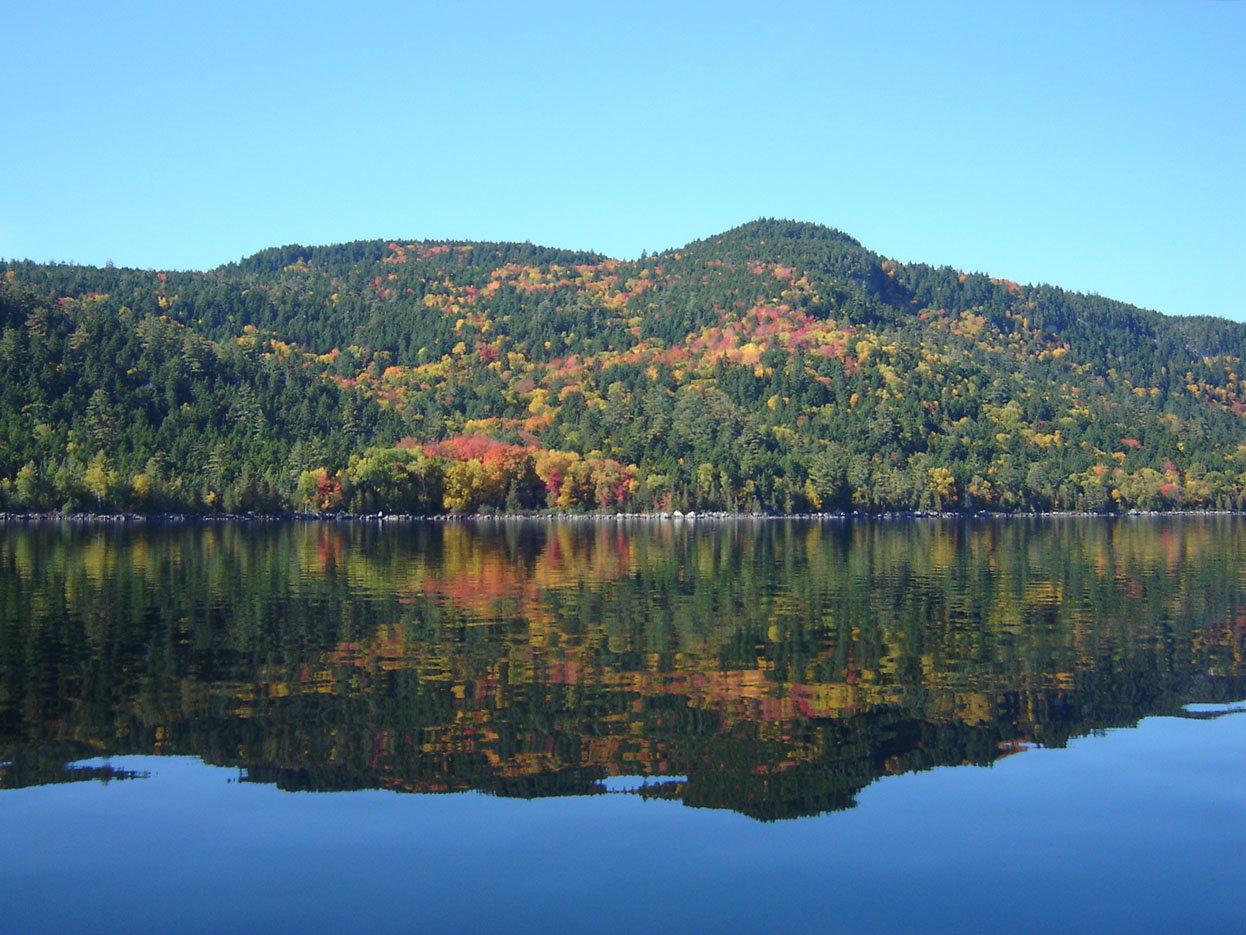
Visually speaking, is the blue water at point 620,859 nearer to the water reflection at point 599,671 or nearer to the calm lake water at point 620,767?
the calm lake water at point 620,767

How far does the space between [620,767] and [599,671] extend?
1061 centimetres

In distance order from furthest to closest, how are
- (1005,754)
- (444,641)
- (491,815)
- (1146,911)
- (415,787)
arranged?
(444,641), (1005,754), (415,787), (491,815), (1146,911)

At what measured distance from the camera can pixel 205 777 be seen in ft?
83.4

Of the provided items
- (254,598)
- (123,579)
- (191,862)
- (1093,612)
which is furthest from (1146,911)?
(123,579)

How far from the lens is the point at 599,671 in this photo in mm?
36594

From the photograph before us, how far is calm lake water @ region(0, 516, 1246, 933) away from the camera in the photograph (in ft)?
64.0

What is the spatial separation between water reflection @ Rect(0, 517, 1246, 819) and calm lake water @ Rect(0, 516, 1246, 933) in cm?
17

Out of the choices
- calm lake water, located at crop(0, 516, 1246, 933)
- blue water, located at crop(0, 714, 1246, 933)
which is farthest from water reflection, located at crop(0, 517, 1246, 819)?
blue water, located at crop(0, 714, 1246, 933)

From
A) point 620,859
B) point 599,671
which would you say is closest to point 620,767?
point 620,859

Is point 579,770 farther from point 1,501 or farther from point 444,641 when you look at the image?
point 1,501

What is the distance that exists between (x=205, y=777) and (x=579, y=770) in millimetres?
8491

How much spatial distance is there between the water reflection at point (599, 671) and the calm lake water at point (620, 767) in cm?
17

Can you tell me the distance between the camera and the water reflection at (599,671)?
26.5 m

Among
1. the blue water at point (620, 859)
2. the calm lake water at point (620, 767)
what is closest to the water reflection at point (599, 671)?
the calm lake water at point (620, 767)
